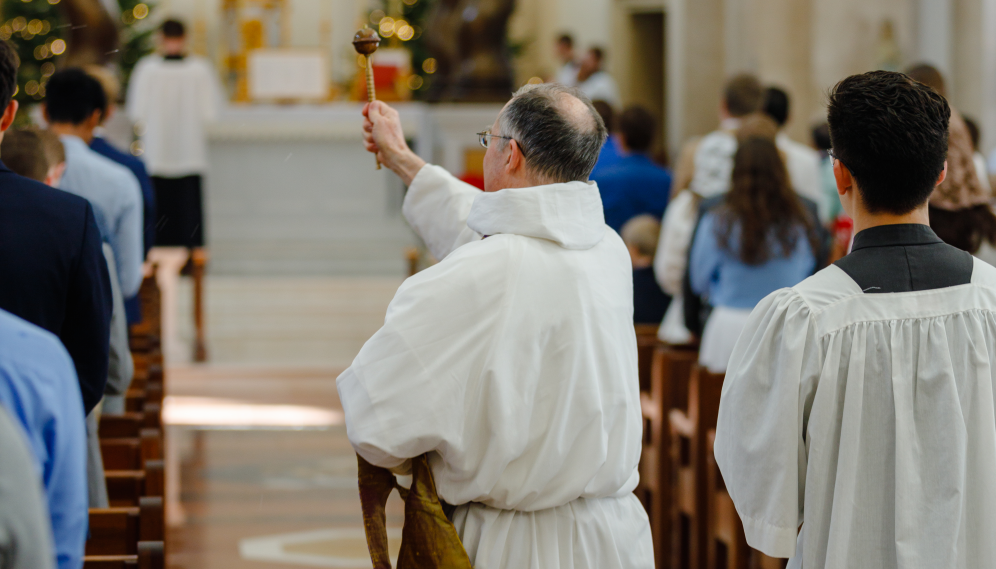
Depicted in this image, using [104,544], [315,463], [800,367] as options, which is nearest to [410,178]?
[104,544]

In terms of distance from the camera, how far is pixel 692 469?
4176mm

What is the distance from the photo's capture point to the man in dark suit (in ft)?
7.41

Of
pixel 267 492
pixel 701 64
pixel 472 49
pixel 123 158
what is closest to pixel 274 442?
pixel 267 492

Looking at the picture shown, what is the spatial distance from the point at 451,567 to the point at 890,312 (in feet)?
2.83

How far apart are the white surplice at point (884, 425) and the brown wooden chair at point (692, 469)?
2030mm

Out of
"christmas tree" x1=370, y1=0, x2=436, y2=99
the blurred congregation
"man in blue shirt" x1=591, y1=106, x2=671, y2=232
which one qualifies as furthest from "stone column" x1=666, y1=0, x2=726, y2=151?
"man in blue shirt" x1=591, y1=106, x2=671, y2=232

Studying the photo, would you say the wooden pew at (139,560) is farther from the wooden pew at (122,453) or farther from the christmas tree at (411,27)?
the christmas tree at (411,27)

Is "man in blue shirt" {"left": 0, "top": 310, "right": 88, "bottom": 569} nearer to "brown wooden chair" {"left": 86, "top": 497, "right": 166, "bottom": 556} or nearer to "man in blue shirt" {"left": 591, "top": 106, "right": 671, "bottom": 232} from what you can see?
"brown wooden chair" {"left": 86, "top": 497, "right": 166, "bottom": 556}

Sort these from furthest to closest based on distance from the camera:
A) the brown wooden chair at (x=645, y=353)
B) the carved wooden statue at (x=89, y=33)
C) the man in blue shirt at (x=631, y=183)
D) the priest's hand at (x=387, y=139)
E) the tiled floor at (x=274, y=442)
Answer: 1. the carved wooden statue at (x=89, y=33)
2. the man in blue shirt at (x=631, y=183)
3. the brown wooden chair at (x=645, y=353)
4. the tiled floor at (x=274, y=442)
5. the priest's hand at (x=387, y=139)

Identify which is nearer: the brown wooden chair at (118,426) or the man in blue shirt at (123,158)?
the brown wooden chair at (118,426)

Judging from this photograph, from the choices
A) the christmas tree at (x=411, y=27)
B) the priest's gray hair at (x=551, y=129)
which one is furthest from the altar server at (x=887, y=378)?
the christmas tree at (x=411, y=27)

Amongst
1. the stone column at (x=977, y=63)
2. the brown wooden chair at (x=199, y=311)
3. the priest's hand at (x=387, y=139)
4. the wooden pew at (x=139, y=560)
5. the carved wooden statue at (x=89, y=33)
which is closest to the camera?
the wooden pew at (x=139, y=560)

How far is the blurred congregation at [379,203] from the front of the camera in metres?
2.06

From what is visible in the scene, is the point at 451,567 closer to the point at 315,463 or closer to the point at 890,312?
the point at 890,312
